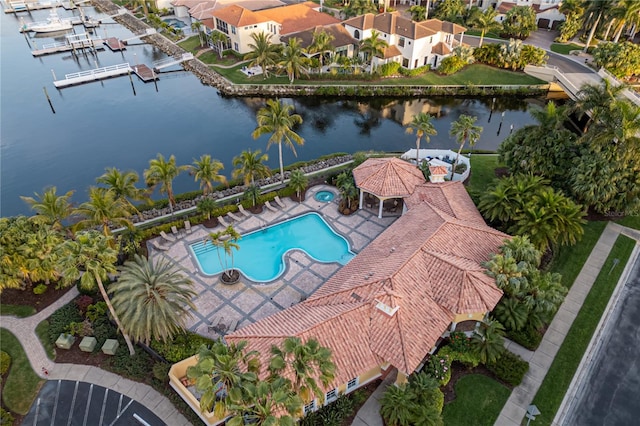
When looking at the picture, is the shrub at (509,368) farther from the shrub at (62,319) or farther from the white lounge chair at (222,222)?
the shrub at (62,319)

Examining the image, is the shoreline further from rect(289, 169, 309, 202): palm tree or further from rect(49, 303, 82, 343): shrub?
rect(49, 303, 82, 343): shrub

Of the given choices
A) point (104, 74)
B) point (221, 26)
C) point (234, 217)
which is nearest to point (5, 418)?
point (234, 217)

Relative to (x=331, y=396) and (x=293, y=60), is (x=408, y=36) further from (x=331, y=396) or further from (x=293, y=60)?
(x=331, y=396)

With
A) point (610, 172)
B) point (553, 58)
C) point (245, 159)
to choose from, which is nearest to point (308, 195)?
point (245, 159)

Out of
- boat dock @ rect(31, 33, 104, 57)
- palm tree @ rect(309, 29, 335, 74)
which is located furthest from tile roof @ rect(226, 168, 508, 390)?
boat dock @ rect(31, 33, 104, 57)

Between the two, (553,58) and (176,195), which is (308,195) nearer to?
(176,195)

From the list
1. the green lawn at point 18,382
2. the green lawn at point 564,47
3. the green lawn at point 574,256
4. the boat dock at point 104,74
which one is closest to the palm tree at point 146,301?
the green lawn at point 18,382
